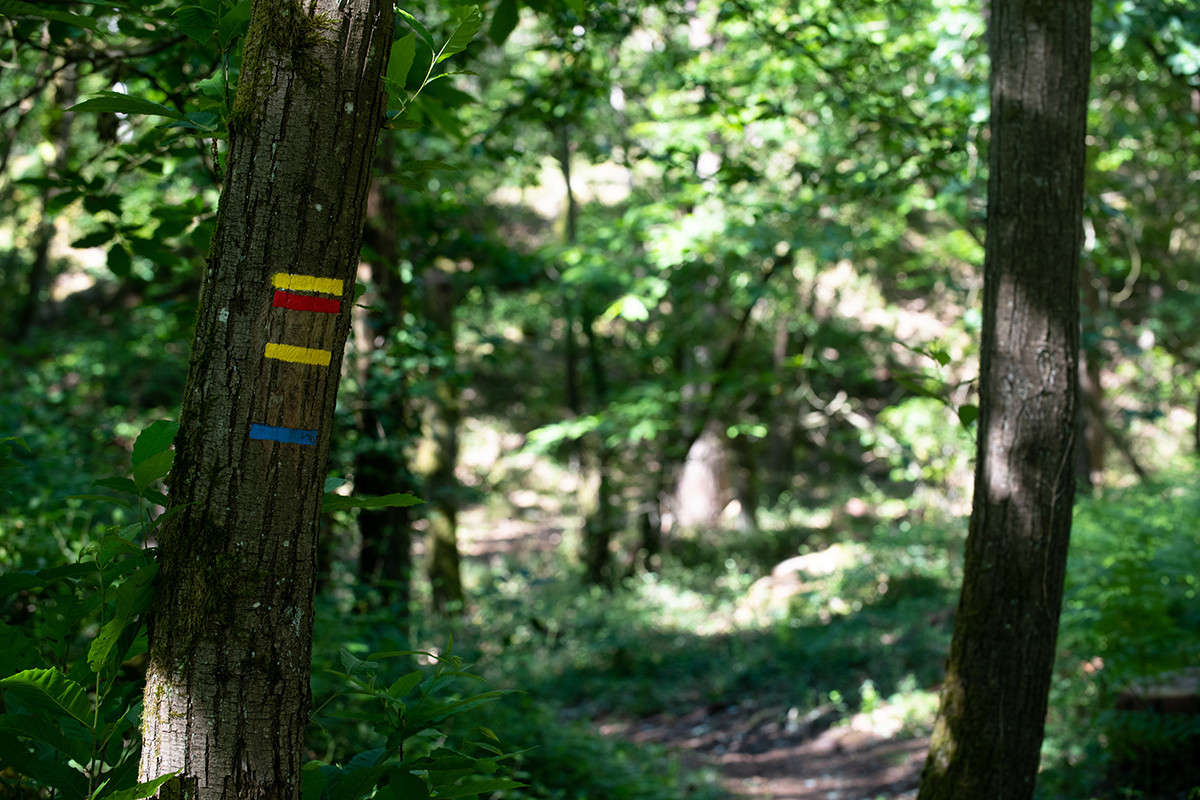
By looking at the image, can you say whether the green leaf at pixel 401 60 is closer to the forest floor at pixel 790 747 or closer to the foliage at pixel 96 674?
Answer: the foliage at pixel 96 674

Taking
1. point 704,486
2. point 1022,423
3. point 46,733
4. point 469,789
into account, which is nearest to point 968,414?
point 1022,423

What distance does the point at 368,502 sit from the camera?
1.71 m

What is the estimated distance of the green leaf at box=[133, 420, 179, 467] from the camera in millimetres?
1573

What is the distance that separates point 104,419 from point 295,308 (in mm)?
6789

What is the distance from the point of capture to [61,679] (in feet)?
5.11

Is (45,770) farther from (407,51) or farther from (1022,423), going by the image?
(1022,423)

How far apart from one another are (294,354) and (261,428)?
5.7 inches

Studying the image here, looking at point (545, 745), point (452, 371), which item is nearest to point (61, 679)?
point (545, 745)

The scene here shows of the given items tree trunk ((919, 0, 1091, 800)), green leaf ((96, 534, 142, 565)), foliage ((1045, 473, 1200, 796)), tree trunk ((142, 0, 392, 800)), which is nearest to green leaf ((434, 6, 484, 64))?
tree trunk ((142, 0, 392, 800))

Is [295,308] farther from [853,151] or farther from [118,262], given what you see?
[853,151]

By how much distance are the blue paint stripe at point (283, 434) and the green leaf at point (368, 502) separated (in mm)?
168

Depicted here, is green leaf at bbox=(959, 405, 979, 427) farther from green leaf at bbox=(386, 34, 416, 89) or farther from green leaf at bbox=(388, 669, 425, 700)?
green leaf at bbox=(386, 34, 416, 89)

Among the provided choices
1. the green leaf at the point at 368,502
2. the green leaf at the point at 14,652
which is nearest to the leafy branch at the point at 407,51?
the green leaf at the point at 368,502

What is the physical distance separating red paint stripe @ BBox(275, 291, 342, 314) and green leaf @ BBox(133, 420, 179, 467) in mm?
312
